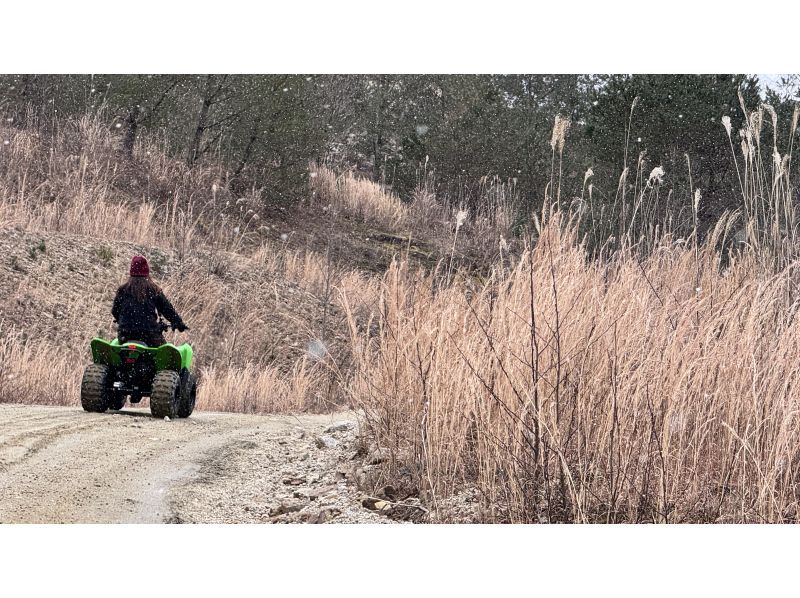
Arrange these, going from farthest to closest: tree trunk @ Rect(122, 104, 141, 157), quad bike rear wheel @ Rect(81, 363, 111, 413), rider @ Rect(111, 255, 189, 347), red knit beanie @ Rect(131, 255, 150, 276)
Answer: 1. tree trunk @ Rect(122, 104, 141, 157)
2. rider @ Rect(111, 255, 189, 347)
3. red knit beanie @ Rect(131, 255, 150, 276)
4. quad bike rear wheel @ Rect(81, 363, 111, 413)

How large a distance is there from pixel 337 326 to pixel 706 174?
3.76m

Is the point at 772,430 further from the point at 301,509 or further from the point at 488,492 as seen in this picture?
the point at 301,509

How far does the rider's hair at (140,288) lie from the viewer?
5.41 meters

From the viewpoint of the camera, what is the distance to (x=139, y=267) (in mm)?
5301

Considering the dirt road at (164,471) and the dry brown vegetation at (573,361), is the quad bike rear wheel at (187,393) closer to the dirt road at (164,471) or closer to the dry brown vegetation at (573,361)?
the dirt road at (164,471)

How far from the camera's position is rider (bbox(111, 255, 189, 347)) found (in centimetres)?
536

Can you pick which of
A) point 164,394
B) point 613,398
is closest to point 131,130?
point 164,394

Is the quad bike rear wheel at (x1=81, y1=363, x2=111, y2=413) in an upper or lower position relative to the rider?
lower

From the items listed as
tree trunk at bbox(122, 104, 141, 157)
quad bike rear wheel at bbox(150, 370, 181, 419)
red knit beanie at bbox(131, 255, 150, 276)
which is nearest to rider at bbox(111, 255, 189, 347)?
red knit beanie at bbox(131, 255, 150, 276)

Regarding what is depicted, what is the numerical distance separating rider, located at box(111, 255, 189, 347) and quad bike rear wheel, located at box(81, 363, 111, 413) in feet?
0.81

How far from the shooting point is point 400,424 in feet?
14.6

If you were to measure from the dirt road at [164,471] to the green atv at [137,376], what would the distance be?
9 cm

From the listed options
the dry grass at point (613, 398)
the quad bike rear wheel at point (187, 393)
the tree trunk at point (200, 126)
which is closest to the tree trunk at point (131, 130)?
the tree trunk at point (200, 126)

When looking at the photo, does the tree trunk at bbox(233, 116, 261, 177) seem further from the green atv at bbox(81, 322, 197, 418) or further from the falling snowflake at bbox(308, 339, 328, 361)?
the green atv at bbox(81, 322, 197, 418)
